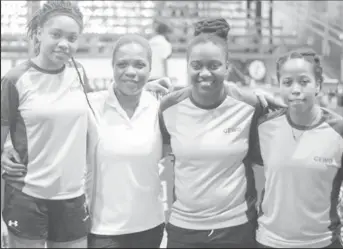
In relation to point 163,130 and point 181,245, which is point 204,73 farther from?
point 181,245

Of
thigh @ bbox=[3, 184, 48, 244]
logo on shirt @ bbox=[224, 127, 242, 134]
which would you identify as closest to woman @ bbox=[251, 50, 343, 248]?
logo on shirt @ bbox=[224, 127, 242, 134]

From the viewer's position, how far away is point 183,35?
7203 millimetres

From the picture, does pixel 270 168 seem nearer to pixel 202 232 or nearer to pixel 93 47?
pixel 202 232

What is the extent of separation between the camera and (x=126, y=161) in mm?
1573

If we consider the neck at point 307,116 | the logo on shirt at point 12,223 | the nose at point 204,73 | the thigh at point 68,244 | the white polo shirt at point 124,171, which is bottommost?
the thigh at point 68,244

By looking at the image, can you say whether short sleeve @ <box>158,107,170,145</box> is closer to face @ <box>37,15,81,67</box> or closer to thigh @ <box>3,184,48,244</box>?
face @ <box>37,15,81,67</box>

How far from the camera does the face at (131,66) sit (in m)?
1.56

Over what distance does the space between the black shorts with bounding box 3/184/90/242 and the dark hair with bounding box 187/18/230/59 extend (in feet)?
2.28

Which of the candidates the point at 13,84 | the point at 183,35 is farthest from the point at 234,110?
the point at 183,35

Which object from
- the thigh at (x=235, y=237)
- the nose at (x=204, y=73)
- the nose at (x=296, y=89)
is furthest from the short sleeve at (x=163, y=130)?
the nose at (x=296, y=89)

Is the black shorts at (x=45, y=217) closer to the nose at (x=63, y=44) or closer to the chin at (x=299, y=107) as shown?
the nose at (x=63, y=44)

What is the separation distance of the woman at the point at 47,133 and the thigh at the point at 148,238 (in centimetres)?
20

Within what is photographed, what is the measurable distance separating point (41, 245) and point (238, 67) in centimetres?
602

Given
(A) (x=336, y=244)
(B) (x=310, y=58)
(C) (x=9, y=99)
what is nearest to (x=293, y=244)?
(A) (x=336, y=244)
